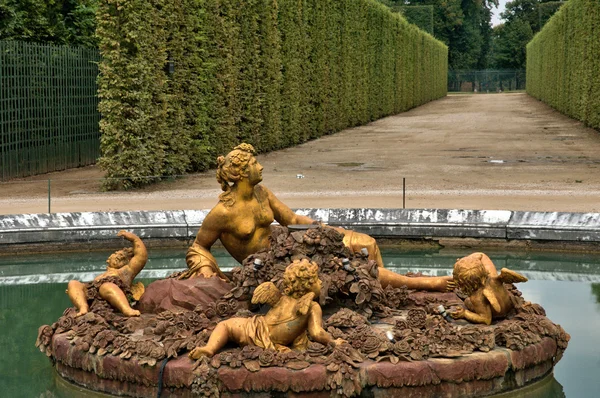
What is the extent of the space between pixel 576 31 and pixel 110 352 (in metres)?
28.5

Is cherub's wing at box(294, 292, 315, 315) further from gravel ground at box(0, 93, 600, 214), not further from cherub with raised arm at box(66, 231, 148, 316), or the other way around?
gravel ground at box(0, 93, 600, 214)

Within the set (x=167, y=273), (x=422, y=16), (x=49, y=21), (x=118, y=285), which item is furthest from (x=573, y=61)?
(x=422, y=16)

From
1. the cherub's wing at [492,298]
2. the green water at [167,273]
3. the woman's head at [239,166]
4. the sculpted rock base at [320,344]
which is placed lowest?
the green water at [167,273]

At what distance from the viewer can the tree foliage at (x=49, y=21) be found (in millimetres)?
18938

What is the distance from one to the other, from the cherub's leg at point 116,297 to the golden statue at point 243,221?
1.57 ft

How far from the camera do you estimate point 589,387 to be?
198 inches

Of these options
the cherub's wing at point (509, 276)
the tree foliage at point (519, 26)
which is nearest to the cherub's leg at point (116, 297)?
the cherub's wing at point (509, 276)

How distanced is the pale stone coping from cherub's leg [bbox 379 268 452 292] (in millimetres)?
2843

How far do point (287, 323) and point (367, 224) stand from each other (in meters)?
4.33

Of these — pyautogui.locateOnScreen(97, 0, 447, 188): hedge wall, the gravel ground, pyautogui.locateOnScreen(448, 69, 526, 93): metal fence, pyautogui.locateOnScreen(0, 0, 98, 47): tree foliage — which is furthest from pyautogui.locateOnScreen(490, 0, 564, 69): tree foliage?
pyautogui.locateOnScreen(0, 0, 98, 47): tree foliage

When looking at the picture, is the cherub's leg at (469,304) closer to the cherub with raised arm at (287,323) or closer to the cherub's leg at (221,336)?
the cherub with raised arm at (287,323)

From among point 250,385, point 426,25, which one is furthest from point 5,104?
point 426,25

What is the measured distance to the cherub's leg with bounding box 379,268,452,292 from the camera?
234 inches

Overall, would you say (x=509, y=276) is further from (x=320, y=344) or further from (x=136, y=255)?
(x=136, y=255)
